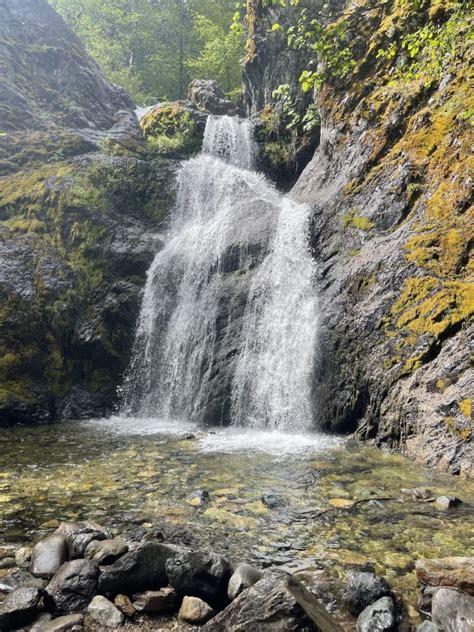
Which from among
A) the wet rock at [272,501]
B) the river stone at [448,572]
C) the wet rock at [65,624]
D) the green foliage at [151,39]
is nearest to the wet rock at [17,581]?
the wet rock at [65,624]

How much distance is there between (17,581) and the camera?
10.7ft

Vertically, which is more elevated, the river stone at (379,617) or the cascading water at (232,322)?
the cascading water at (232,322)

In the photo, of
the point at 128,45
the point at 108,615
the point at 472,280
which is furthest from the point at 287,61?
the point at 128,45

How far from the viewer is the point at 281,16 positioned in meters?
17.6

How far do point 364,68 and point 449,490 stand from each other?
1135 cm

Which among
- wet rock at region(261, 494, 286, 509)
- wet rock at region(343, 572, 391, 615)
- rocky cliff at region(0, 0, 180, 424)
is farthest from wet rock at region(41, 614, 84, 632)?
rocky cliff at region(0, 0, 180, 424)

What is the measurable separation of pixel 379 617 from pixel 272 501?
7.54ft

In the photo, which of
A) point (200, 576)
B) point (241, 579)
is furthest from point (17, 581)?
point (241, 579)

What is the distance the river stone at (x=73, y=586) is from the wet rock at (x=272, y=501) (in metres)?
2.19

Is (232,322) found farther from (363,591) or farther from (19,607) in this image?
(19,607)

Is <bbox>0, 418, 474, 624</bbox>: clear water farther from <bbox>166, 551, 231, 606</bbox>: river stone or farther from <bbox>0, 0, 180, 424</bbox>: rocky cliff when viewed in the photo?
<bbox>0, 0, 180, 424</bbox>: rocky cliff

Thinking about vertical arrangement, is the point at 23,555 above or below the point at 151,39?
below

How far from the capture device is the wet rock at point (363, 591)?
2967 millimetres

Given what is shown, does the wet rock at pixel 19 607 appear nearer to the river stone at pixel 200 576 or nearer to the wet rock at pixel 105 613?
the wet rock at pixel 105 613
